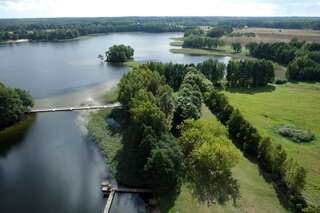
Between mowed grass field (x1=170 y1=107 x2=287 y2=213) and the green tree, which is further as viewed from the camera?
the green tree

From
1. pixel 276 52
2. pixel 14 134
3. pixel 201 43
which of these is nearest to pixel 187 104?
pixel 14 134

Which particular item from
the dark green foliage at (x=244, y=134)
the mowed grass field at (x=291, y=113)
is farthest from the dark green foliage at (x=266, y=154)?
the mowed grass field at (x=291, y=113)

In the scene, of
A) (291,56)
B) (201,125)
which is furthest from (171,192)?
(291,56)

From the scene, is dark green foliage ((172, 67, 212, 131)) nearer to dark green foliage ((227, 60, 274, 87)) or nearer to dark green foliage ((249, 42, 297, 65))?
dark green foliage ((227, 60, 274, 87))

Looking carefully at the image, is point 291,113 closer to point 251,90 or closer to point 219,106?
point 219,106

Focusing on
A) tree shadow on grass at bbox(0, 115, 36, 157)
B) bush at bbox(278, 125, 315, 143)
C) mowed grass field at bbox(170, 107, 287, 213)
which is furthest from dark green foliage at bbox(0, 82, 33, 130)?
bush at bbox(278, 125, 315, 143)

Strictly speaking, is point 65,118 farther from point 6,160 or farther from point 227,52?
point 227,52

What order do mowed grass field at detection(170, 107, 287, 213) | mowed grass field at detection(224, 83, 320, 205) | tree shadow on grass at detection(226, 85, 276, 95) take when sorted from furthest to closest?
tree shadow on grass at detection(226, 85, 276, 95) < mowed grass field at detection(224, 83, 320, 205) < mowed grass field at detection(170, 107, 287, 213)
